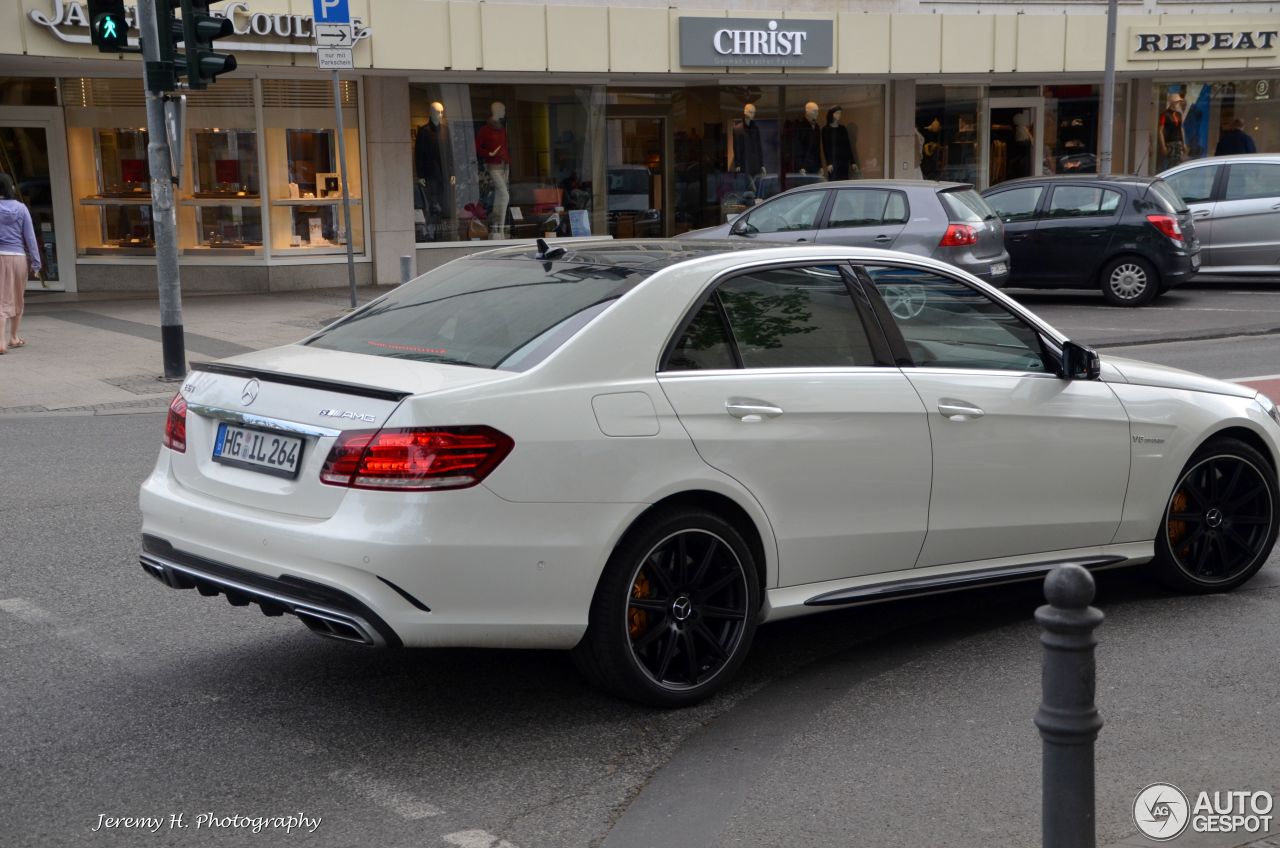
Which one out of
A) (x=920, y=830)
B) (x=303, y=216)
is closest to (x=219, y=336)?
(x=303, y=216)

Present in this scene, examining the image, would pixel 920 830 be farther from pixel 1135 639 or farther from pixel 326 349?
pixel 326 349

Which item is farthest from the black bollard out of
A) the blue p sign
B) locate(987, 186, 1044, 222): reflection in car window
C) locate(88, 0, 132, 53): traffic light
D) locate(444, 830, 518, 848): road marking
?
locate(987, 186, 1044, 222): reflection in car window

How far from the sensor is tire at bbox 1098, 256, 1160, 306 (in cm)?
1875

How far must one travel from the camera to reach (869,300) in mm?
5547

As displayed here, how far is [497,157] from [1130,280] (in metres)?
9.54

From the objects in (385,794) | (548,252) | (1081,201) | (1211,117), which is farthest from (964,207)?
(1211,117)

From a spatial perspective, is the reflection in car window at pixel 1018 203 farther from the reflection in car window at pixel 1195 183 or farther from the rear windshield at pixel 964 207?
the reflection in car window at pixel 1195 183

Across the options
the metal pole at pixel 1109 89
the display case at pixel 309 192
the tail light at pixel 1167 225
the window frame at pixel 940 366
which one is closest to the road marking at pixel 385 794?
the window frame at pixel 940 366

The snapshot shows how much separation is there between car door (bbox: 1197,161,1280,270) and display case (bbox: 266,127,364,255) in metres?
12.1

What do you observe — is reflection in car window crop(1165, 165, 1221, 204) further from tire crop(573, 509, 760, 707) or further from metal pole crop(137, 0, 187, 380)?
tire crop(573, 509, 760, 707)

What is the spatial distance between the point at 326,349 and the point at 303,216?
16.8m

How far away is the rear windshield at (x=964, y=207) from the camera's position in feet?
55.5

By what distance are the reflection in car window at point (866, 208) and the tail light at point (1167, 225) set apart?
11.9ft

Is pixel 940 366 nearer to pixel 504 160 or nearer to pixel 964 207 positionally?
pixel 964 207
